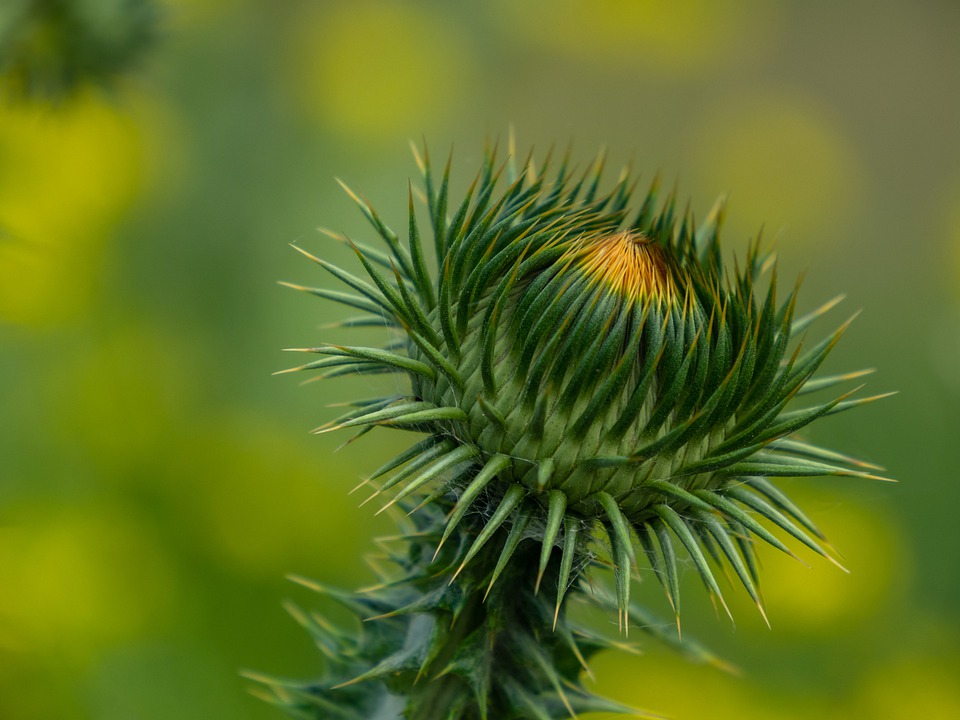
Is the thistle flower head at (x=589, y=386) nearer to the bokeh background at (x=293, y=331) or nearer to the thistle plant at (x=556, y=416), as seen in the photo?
the thistle plant at (x=556, y=416)

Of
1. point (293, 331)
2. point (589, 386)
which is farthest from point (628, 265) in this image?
point (293, 331)

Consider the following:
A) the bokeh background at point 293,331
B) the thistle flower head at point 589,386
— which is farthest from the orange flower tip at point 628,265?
the bokeh background at point 293,331

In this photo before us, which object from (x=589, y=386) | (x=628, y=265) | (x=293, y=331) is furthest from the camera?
(x=293, y=331)

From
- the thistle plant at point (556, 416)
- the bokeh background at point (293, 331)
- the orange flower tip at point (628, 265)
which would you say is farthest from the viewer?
the bokeh background at point (293, 331)

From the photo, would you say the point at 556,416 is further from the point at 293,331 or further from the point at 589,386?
the point at 293,331

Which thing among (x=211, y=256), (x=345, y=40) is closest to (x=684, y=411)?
(x=211, y=256)

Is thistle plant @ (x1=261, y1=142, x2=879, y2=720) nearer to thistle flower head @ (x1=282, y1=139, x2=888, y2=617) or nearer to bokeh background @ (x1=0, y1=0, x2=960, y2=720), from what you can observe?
thistle flower head @ (x1=282, y1=139, x2=888, y2=617)

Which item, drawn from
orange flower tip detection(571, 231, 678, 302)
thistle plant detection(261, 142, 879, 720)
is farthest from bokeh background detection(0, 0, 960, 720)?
orange flower tip detection(571, 231, 678, 302)

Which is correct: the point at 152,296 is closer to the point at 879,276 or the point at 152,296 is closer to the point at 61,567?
the point at 61,567
